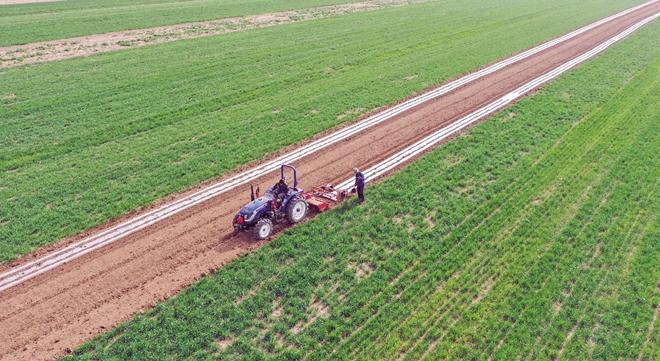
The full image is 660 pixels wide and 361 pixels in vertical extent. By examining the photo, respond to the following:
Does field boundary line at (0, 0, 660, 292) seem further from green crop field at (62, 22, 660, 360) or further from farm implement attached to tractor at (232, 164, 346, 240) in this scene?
farm implement attached to tractor at (232, 164, 346, 240)

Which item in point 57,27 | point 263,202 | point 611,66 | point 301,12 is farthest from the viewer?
point 301,12

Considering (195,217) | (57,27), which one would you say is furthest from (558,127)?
(57,27)

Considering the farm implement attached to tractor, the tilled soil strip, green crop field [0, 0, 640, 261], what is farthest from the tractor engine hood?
the tilled soil strip

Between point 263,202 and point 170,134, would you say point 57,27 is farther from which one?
point 263,202

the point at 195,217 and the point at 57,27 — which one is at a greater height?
the point at 57,27

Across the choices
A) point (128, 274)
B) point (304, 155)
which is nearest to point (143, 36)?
point (304, 155)

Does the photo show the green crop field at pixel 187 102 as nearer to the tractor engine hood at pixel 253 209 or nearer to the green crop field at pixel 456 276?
the tractor engine hood at pixel 253 209

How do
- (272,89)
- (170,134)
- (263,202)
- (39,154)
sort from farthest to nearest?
1. (272,89)
2. (170,134)
3. (39,154)
4. (263,202)

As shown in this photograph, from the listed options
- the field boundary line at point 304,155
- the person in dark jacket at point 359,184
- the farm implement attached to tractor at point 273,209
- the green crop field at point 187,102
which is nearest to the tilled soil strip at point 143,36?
the green crop field at point 187,102
